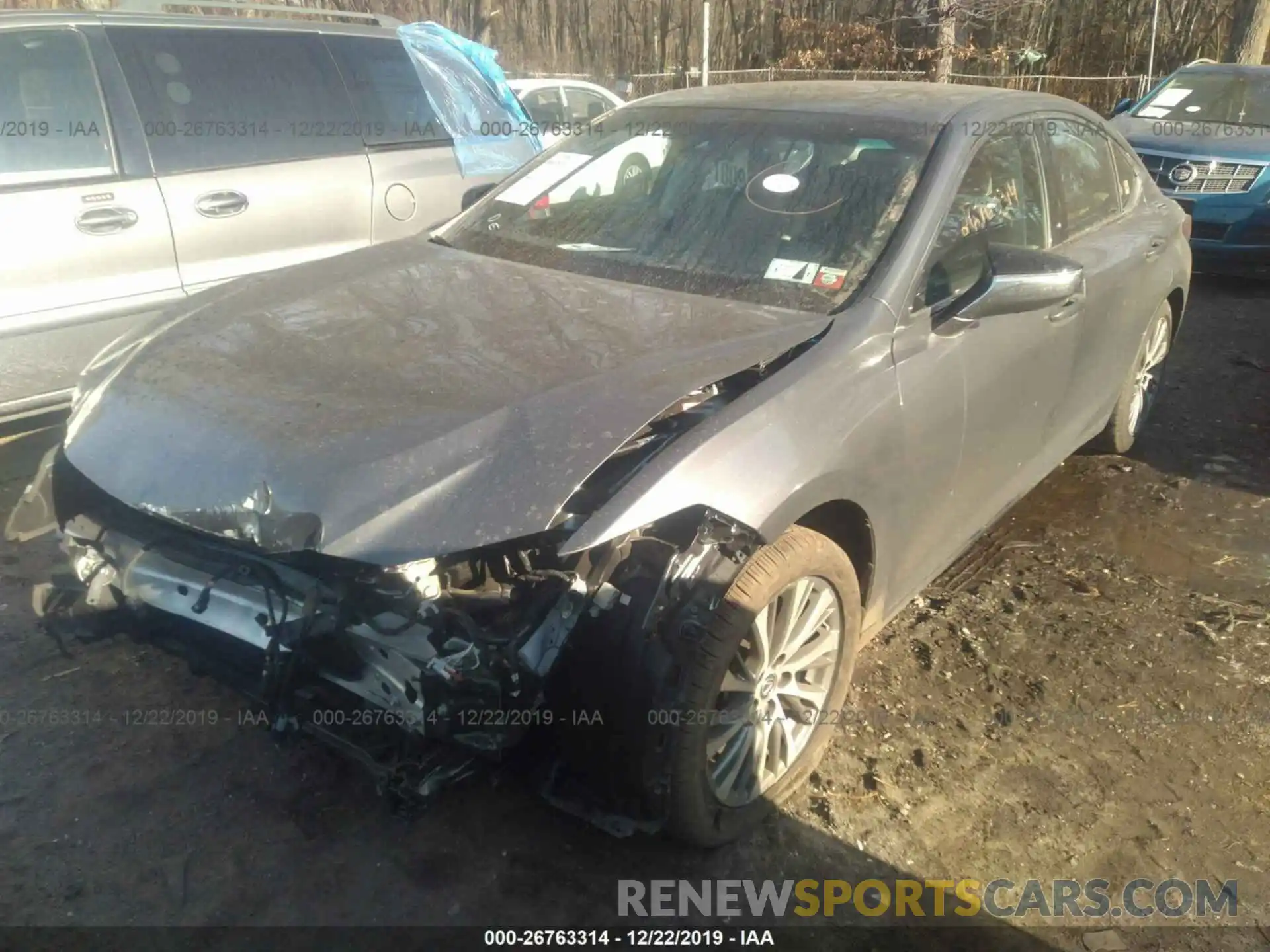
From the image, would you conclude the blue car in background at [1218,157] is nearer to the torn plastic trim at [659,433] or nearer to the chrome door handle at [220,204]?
the chrome door handle at [220,204]

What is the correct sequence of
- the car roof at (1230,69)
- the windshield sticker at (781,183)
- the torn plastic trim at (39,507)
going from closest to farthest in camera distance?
the torn plastic trim at (39,507) < the windshield sticker at (781,183) < the car roof at (1230,69)

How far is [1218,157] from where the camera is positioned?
26.6 feet

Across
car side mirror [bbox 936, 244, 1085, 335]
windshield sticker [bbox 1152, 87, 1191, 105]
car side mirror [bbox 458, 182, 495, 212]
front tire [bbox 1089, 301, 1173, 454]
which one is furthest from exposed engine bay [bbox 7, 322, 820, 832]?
windshield sticker [bbox 1152, 87, 1191, 105]

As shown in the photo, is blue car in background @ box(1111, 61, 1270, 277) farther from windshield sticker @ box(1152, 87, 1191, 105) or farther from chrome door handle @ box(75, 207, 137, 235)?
chrome door handle @ box(75, 207, 137, 235)

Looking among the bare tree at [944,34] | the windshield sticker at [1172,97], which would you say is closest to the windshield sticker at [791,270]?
the windshield sticker at [1172,97]

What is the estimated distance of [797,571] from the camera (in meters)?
2.46

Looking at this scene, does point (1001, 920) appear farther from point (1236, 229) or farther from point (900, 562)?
point (1236, 229)

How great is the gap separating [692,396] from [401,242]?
1.68m

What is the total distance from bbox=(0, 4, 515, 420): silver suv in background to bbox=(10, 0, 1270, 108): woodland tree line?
35.4 feet

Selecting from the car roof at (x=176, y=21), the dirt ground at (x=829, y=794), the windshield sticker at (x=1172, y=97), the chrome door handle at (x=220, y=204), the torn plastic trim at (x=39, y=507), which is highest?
the car roof at (x=176, y=21)

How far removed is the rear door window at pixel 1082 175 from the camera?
12.3ft

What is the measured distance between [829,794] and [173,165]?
379cm

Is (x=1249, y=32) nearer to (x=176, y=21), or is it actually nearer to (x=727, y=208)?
(x=727, y=208)

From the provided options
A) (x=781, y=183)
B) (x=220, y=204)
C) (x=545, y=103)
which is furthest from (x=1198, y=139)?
(x=220, y=204)
